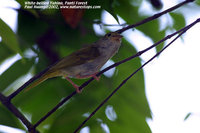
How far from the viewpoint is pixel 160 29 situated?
49.5 inches

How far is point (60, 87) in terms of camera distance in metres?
1.28

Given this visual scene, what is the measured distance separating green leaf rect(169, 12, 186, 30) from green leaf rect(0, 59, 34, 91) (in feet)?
1.93

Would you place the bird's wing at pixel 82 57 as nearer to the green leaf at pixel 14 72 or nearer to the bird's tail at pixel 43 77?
the bird's tail at pixel 43 77

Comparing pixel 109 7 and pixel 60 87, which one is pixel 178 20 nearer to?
pixel 109 7

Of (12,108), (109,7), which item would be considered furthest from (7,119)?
(109,7)

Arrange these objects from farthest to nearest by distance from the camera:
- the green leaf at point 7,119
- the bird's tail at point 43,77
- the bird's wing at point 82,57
A: the bird's wing at point 82,57, the bird's tail at point 43,77, the green leaf at point 7,119

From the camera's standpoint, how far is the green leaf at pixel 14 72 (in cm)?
117

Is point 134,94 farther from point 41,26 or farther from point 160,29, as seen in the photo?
point 41,26

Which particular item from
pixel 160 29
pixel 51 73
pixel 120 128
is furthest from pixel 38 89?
pixel 160 29

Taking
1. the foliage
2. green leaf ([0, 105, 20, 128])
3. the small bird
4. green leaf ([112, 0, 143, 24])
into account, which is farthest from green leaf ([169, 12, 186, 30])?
green leaf ([0, 105, 20, 128])

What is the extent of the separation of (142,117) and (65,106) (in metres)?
0.29

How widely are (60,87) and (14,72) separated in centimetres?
19

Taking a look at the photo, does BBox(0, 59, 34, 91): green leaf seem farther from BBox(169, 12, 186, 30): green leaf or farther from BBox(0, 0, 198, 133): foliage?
BBox(169, 12, 186, 30): green leaf

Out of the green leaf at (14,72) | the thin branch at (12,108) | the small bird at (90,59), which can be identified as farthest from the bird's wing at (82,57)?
the thin branch at (12,108)
